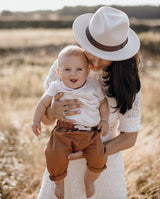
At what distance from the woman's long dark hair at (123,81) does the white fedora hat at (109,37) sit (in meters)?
0.08

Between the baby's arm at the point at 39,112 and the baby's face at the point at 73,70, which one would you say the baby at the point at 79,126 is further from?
the baby's arm at the point at 39,112

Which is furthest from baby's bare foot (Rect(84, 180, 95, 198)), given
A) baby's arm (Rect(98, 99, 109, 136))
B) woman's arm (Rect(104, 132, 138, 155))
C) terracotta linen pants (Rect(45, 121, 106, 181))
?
baby's arm (Rect(98, 99, 109, 136))

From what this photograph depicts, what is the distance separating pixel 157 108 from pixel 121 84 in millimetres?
4553

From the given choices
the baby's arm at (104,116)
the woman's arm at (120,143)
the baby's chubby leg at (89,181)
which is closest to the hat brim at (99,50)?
the baby's arm at (104,116)

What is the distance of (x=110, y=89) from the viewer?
1776 millimetres

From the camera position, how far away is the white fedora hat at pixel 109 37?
5.37ft

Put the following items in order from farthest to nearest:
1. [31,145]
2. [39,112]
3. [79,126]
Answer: [31,145] → [39,112] → [79,126]

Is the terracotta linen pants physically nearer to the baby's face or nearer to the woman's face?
the baby's face

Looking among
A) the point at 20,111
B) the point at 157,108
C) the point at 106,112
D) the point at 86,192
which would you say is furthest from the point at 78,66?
the point at 157,108

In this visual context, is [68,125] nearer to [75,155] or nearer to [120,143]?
[75,155]

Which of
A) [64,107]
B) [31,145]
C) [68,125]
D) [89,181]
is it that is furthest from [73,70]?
[31,145]

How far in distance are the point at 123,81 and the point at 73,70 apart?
0.38 m

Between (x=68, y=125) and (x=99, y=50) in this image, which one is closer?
(x=99, y=50)

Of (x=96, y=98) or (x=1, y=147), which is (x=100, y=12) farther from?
(x=1, y=147)
